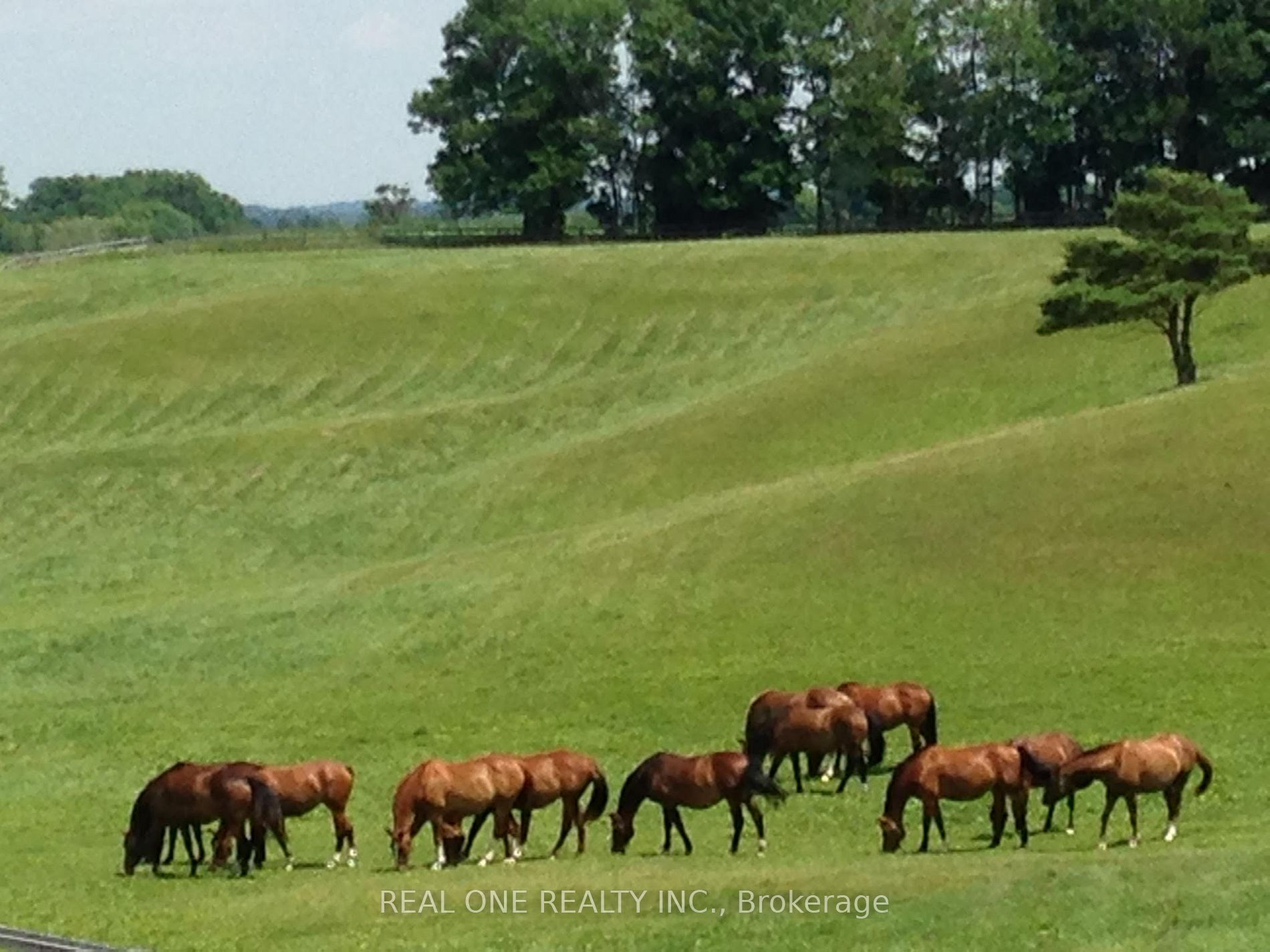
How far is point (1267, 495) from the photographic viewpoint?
149ft

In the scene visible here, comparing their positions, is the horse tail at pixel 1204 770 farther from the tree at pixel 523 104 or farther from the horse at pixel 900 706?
the tree at pixel 523 104

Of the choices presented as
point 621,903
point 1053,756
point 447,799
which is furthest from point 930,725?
point 621,903

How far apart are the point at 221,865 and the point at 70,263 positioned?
305ft

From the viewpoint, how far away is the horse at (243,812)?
27359mm

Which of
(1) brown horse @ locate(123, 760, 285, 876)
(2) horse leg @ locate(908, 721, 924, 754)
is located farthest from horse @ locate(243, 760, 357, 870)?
(2) horse leg @ locate(908, 721, 924, 754)

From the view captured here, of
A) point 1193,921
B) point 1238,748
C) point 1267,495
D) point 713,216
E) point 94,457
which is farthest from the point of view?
point 713,216

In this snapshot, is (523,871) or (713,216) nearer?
(523,871)

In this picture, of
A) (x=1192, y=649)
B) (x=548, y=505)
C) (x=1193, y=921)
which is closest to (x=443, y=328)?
(x=548, y=505)

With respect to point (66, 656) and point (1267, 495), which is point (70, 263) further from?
point (1267, 495)

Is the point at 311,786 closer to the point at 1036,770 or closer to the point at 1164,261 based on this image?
the point at 1036,770

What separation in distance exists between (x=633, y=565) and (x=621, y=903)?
24637 mm

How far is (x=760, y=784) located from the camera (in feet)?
86.7

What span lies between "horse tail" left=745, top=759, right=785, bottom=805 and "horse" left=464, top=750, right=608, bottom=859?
6.61 feet

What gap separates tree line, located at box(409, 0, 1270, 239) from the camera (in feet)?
379
